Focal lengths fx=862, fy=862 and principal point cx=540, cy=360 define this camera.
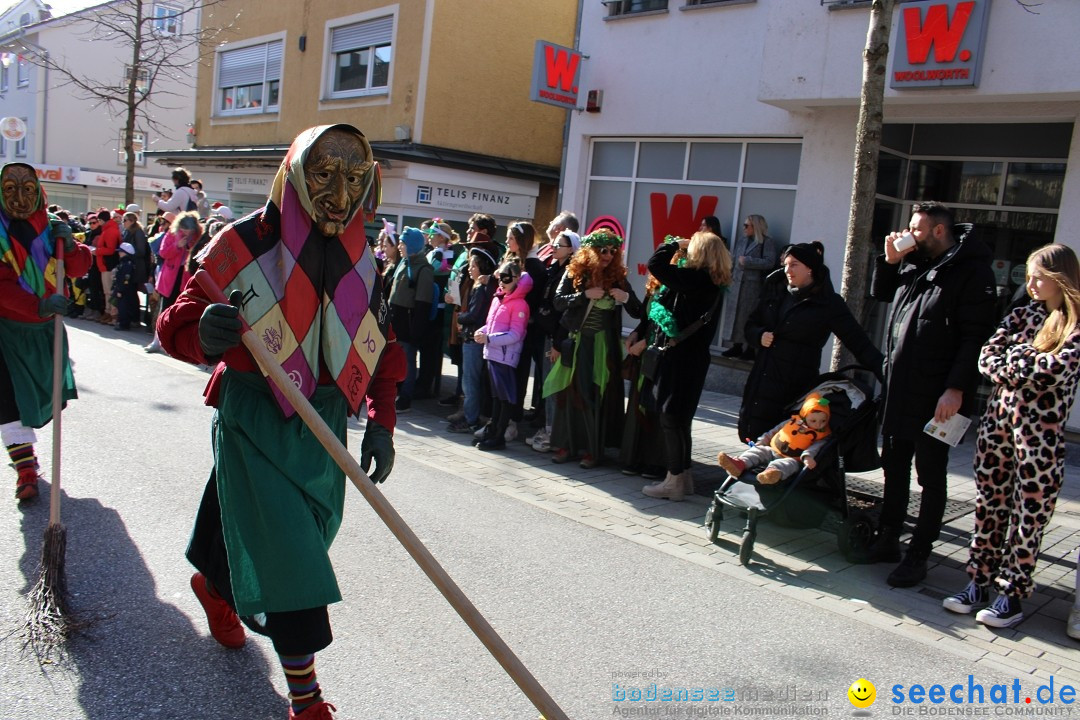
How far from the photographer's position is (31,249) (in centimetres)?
554

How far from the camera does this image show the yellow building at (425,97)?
16156 millimetres

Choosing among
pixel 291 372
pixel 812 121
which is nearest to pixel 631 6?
pixel 812 121

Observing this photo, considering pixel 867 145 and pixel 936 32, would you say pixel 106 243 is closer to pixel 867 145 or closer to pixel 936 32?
pixel 867 145

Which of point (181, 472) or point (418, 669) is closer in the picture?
point (418, 669)

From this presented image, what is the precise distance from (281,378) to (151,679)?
1663 millimetres

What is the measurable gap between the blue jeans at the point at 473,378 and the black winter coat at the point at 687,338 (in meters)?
2.26

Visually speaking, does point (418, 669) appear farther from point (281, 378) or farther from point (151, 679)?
point (281, 378)

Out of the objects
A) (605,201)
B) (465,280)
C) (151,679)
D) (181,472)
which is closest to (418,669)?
(151,679)

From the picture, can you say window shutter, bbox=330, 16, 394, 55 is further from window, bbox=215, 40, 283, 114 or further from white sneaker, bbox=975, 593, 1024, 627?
white sneaker, bbox=975, 593, 1024, 627

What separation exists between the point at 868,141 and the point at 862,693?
430 centimetres

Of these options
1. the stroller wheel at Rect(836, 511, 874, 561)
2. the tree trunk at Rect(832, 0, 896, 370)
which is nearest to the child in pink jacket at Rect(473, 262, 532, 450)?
the tree trunk at Rect(832, 0, 896, 370)

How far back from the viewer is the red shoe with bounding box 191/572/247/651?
3614mm

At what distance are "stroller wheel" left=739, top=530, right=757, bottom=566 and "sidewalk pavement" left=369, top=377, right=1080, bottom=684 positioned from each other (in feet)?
0.19

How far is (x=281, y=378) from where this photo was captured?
2625 millimetres
